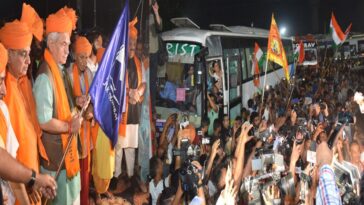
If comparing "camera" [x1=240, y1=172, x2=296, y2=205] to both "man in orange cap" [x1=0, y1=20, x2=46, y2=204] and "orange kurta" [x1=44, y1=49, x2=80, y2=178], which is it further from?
"man in orange cap" [x1=0, y1=20, x2=46, y2=204]

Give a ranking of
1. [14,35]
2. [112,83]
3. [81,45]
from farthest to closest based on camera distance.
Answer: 1. [81,45]
2. [112,83]
3. [14,35]

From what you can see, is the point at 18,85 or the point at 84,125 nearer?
the point at 18,85

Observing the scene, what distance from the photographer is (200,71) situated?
9.23 meters

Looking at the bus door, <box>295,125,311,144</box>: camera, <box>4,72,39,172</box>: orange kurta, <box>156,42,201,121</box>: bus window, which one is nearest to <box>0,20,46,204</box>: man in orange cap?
<box>4,72,39,172</box>: orange kurta

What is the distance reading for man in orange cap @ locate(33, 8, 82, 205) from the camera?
12.2ft

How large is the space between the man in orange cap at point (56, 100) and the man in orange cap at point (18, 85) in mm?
188

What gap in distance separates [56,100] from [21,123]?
1.38ft

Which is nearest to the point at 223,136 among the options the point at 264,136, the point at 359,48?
the point at 264,136

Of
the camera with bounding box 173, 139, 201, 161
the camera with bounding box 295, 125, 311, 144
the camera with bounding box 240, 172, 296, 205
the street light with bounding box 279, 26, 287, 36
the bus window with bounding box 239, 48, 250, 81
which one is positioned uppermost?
the street light with bounding box 279, 26, 287, 36

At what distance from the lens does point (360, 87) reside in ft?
48.9

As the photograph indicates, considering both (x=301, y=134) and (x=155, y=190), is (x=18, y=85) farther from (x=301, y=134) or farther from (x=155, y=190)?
(x=301, y=134)

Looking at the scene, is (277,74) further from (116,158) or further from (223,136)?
(116,158)

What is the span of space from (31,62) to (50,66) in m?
0.22

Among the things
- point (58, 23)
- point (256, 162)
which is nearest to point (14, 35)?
point (58, 23)
